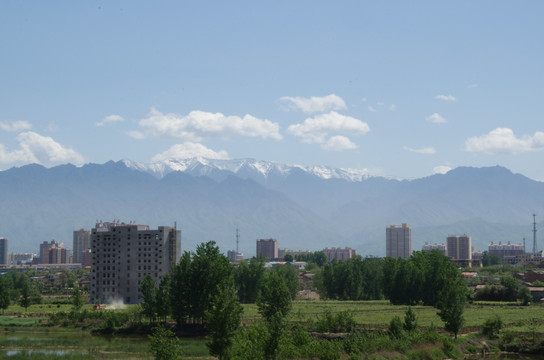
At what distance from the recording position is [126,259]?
154500 millimetres

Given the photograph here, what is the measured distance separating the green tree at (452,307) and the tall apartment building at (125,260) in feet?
279

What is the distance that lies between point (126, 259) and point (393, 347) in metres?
99.6

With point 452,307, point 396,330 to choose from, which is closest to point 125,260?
point 452,307

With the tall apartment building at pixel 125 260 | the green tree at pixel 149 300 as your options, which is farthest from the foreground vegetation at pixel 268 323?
the tall apartment building at pixel 125 260

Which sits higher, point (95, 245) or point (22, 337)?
point (95, 245)

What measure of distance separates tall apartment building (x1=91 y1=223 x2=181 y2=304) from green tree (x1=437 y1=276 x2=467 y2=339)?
85.1 m

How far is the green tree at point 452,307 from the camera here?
7450 cm

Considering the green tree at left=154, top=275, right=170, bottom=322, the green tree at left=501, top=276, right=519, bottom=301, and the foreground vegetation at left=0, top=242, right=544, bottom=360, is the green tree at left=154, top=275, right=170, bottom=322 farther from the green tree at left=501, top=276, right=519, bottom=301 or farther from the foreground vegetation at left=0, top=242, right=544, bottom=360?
the green tree at left=501, top=276, right=519, bottom=301

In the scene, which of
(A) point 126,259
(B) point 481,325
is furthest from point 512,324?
(A) point 126,259

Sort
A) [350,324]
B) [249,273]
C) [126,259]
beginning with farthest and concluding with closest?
[126,259], [249,273], [350,324]

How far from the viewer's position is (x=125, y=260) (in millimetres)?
154375

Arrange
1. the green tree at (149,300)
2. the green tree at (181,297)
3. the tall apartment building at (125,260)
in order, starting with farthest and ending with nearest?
the tall apartment building at (125,260)
the green tree at (149,300)
the green tree at (181,297)

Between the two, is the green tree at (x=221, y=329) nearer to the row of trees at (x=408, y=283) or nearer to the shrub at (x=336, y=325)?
the shrub at (x=336, y=325)

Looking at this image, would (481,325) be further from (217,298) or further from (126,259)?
(126,259)
